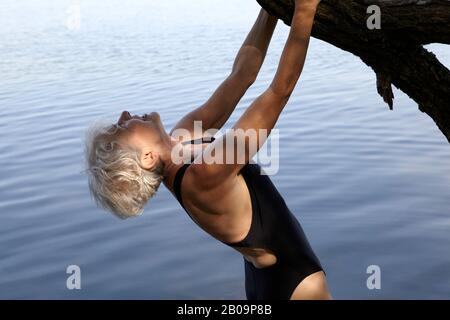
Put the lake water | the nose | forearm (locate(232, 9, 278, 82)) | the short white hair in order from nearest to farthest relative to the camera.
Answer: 1. the short white hair
2. the nose
3. forearm (locate(232, 9, 278, 82))
4. the lake water

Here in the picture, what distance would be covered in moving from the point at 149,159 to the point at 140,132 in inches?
5.1

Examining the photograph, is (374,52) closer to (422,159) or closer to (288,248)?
(288,248)

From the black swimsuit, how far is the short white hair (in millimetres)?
166

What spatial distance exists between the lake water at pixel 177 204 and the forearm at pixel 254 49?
0.95 meters

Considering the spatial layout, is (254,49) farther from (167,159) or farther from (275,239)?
(275,239)

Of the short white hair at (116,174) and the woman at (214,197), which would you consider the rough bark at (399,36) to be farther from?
the short white hair at (116,174)

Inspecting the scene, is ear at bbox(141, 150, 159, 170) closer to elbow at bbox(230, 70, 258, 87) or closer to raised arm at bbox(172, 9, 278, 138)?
raised arm at bbox(172, 9, 278, 138)

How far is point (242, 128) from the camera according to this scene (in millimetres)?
2832

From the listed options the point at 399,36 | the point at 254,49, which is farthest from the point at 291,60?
the point at 254,49

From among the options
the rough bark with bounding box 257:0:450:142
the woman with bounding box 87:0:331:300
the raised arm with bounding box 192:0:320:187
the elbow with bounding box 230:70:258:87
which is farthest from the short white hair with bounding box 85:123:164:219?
the rough bark with bounding box 257:0:450:142

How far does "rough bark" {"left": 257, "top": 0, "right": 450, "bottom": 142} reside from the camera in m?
3.16

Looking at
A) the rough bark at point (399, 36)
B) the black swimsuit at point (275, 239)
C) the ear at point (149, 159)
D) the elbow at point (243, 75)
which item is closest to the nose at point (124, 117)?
the ear at point (149, 159)
